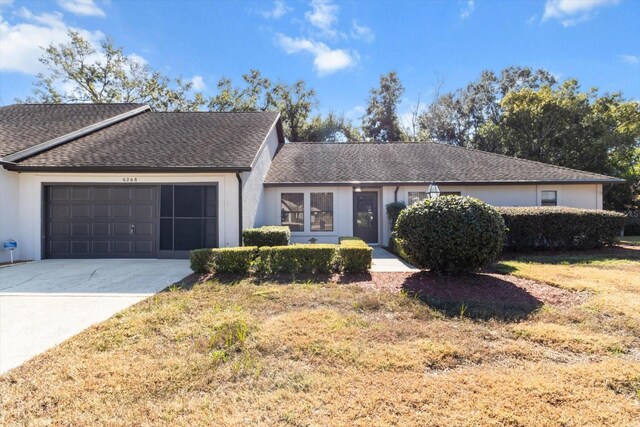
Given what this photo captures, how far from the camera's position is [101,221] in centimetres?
997

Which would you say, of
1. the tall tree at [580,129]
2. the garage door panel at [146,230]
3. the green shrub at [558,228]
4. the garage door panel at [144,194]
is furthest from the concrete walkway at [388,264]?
the tall tree at [580,129]

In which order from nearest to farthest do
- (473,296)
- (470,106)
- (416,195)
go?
(473,296)
(416,195)
(470,106)

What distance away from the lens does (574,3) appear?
10.2m

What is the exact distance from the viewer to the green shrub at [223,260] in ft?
23.8

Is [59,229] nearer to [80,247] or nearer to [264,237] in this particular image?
[80,247]

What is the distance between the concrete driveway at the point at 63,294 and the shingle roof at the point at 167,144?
3.05 meters

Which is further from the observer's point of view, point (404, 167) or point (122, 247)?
point (404, 167)

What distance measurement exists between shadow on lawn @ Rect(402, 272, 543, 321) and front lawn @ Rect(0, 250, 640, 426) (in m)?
0.04

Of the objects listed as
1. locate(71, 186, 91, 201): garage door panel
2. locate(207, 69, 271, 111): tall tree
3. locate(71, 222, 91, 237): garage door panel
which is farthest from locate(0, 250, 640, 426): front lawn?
locate(207, 69, 271, 111): tall tree

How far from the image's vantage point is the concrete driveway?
4.03 meters

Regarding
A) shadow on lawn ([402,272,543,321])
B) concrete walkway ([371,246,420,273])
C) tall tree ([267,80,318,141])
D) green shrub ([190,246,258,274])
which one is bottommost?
shadow on lawn ([402,272,543,321])

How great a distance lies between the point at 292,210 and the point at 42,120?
36.8 ft

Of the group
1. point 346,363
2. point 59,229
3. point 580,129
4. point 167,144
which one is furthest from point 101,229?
point 580,129

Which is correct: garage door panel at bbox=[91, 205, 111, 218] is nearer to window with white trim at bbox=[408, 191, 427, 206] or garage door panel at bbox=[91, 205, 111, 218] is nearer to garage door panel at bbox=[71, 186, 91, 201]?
garage door panel at bbox=[71, 186, 91, 201]
